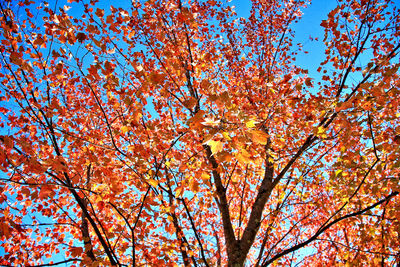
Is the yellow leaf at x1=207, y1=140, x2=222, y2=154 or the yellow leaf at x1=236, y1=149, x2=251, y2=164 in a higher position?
the yellow leaf at x1=236, y1=149, x2=251, y2=164

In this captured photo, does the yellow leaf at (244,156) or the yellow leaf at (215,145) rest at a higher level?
the yellow leaf at (244,156)

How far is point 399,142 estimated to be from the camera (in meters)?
3.50

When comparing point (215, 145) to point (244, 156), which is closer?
point (215, 145)

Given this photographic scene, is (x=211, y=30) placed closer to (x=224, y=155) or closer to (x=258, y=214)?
(x=258, y=214)

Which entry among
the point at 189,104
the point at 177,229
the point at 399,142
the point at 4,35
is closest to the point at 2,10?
the point at 4,35

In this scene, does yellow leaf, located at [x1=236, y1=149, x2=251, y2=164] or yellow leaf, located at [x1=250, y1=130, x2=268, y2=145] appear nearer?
yellow leaf, located at [x1=250, y1=130, x2=268, y2=145]

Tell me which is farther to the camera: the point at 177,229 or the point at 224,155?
the point at 177,229

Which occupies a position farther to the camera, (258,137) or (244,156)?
(244,156)

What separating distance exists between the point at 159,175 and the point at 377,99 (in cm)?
351

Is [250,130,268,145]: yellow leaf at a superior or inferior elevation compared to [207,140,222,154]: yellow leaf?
superior

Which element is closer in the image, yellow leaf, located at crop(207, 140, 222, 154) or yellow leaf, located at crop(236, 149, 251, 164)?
yellow leaf, located at crop(207, 140, 222, 154)

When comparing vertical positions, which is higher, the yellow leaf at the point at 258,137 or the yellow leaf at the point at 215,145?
the yellow leaf at the point at 258,137

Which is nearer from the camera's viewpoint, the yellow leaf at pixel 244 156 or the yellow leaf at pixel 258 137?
the yellow leaf at pixel 258 137

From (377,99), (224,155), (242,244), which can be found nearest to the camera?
(224,155)
